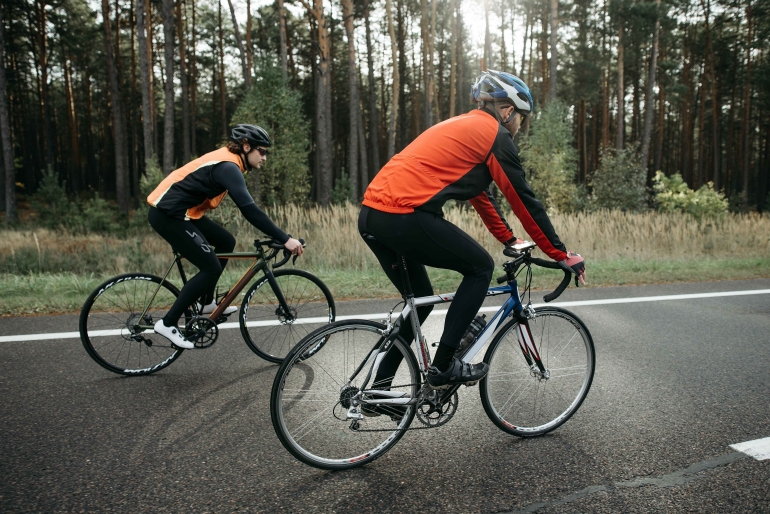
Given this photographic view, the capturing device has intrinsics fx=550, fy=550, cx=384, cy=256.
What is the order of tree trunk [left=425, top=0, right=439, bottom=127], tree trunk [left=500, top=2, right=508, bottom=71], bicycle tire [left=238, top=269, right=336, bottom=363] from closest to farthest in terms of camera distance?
1. bicycle tire [left=238, top=269, right=336, bottom=363]
2. tree trunk [left=425, top=0, right=439, bottom=127]
3. tree trunk [left=500, top=2, right=508, bottom=71]

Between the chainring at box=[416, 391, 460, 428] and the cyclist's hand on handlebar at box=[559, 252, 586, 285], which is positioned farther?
the chainring at box=[416, 391, 460, 428]

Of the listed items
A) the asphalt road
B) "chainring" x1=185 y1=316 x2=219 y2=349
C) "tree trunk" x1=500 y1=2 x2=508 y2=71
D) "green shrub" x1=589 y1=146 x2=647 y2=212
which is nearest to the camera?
the asphalt road

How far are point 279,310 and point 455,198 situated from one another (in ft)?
8.56

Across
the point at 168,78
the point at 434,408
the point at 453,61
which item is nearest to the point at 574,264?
the point at 434,408

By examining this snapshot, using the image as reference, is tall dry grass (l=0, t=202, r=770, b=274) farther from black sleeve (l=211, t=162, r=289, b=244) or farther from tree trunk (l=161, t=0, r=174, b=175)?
tree trunk (l=161, t=0, r=174, b=175)

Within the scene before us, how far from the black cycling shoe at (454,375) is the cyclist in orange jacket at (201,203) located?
1746 mm

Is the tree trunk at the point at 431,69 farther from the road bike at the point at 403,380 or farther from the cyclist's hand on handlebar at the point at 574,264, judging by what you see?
Result: the cyclist's hand on handlebar at the point at 574,264

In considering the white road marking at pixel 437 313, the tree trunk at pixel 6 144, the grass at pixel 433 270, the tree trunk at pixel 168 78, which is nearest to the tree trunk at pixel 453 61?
the tree trunk at pixel 168 78

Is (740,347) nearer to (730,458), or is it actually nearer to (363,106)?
(730,458)

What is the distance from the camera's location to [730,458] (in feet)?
10.0

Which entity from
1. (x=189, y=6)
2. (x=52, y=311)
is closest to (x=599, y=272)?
(x=52, y=311)

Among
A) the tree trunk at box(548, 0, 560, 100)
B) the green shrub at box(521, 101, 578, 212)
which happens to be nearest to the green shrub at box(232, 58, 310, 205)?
the green shrub at box(521, 101, 578, 212)

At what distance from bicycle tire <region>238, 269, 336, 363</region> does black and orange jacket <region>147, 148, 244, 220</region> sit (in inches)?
36.6

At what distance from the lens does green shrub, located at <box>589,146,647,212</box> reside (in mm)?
20109
